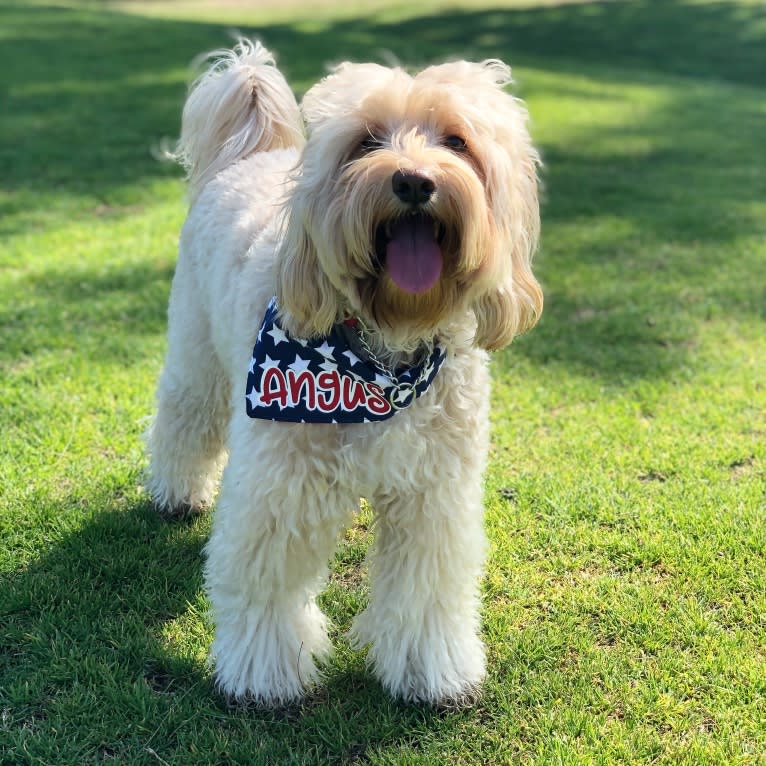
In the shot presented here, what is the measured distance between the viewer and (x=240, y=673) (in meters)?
3.04

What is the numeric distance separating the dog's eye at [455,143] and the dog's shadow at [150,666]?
195cm

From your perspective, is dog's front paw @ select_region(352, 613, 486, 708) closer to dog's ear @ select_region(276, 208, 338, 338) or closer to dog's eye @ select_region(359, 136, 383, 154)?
dog's ear @ select_region(276, 208, 338, 338)

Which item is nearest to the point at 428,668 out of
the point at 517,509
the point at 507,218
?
the point at 517,509

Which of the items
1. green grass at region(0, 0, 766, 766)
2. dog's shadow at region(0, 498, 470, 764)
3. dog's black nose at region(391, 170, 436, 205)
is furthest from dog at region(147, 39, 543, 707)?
green grass at region(0, 0, 766, 766)

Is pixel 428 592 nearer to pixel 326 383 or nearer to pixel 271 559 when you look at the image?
pixel 271 559

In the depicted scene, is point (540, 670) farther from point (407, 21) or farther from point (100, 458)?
point (407, 21)

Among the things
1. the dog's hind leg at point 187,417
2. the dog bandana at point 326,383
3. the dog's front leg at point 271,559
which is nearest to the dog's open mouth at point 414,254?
the dog bandana at point 326,383

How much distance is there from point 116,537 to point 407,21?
81.1 ft

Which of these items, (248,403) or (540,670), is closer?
(248,403)

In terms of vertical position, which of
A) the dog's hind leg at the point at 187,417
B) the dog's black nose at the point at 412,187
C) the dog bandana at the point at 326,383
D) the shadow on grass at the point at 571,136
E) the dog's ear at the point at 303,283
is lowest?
the shadow on grass at the point at 571,136

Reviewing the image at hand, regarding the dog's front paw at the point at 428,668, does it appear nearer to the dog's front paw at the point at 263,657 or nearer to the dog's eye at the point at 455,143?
the dog's front paw at the point at 263,657

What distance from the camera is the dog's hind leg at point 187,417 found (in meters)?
3.81

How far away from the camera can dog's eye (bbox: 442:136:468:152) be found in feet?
8.26

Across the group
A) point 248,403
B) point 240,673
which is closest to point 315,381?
point 248,403
